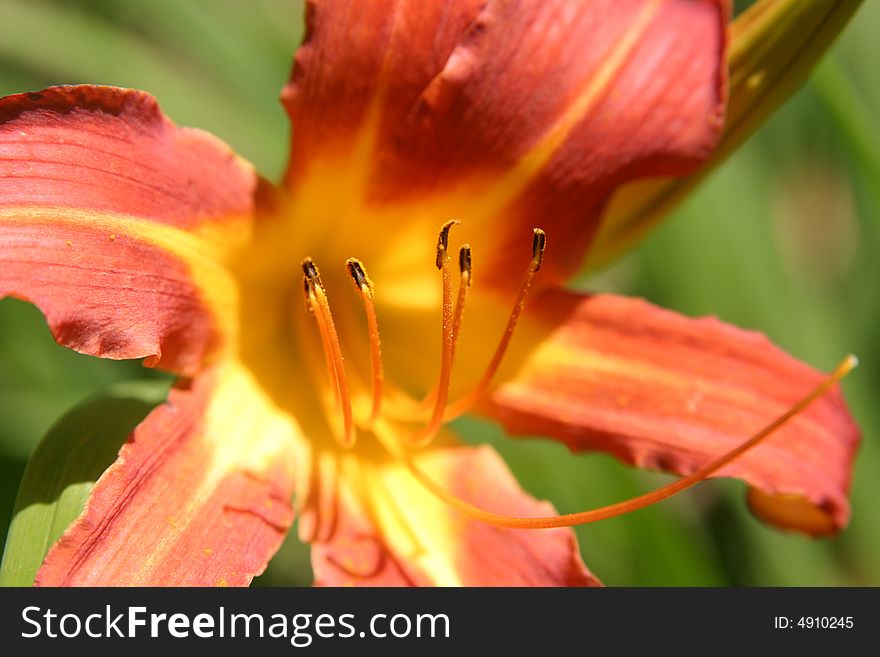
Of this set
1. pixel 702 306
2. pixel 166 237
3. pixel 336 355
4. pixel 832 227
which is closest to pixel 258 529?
pixel 336 355

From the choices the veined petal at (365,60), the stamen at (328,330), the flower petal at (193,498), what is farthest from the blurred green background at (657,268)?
the veined petal at (365,60)

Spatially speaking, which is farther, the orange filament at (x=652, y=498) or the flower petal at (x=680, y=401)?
the flower petal at (x=680, y=401)

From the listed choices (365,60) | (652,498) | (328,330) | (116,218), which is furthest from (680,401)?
(116,218)

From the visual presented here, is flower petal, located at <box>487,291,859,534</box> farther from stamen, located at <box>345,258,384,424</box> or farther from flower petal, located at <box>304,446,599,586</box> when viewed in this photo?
stamen, located at <box>345,258,384,424</box>

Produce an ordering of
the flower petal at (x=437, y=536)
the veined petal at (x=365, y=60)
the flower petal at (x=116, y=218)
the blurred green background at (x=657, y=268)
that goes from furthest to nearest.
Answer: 1. the blurred green background at (x=657, y=268)
2. the flower petal at (x=437, y=536)
3. the veined petal at (x=365, y=60)
4. the flower petal at (x=116, y=218)

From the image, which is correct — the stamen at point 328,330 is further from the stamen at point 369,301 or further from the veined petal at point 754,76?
the veined petal at point 754,76

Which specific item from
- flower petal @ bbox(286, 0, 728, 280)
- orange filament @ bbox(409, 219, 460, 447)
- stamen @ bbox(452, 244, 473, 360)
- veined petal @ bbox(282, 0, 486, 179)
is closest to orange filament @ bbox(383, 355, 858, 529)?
orange filament @ bbox(409, 219, 460, 447)
